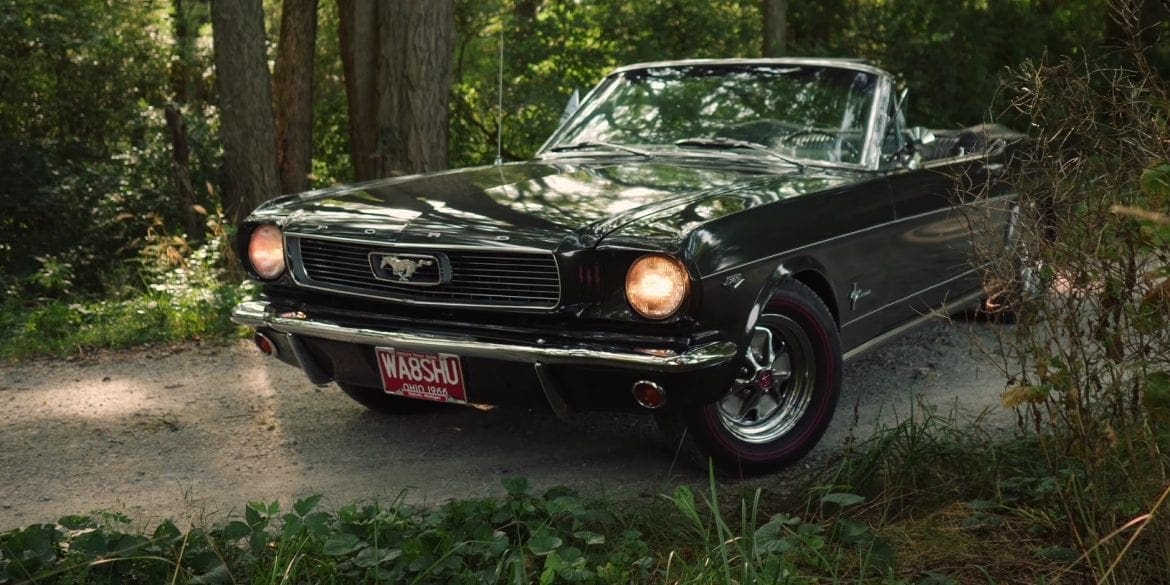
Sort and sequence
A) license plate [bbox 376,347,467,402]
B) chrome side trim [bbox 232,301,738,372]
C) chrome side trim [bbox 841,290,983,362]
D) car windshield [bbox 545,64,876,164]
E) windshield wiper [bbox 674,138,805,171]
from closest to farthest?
chrome side trim [bbox 232,301,738,372] < license plate [bbox 376,347,467,402] < chrome side trim [bbox 841,290,983,362] < windshield wiper [bbox 674,138,805,171] < car windshield [bbox 545,64,876,164]

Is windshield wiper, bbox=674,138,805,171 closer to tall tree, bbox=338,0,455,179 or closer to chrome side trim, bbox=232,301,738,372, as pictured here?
chrome side trim, bbox=232,301,738,372

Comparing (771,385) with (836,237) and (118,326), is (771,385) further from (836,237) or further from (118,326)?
(118,326)

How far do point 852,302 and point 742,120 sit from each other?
103 cm

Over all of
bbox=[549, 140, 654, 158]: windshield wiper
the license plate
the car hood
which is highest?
bbox=[549, 140, 654, 158]: windshield wiper

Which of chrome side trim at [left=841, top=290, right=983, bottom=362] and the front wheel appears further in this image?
chrome side trim at [left=841, top=290, right=983, bottom=362]

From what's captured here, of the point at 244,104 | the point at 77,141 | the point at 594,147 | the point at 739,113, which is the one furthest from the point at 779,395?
the point at 77,141

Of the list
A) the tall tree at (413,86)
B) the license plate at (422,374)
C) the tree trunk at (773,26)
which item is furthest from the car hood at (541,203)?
the tree trunk at (773,26)

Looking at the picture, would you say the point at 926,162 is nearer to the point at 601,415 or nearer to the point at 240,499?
the point at 601,415

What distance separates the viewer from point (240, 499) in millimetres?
4125

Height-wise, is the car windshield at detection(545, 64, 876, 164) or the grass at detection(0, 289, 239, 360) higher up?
the car windshield at detection(545, 64, 876, 164)

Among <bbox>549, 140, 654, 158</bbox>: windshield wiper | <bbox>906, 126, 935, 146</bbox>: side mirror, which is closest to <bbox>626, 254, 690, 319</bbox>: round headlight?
<bbox>549, 140, 654, 158</bbox>: windshield wiper

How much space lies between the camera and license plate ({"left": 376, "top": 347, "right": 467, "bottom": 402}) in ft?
13.2

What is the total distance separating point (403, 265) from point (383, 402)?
1248 mm

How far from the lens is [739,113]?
529cm
